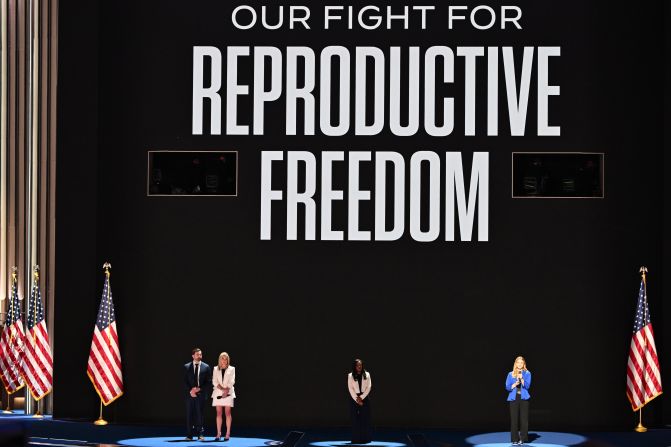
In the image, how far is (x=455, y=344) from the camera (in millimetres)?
17391

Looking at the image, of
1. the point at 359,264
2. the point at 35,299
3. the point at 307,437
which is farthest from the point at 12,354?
the point at 359,264

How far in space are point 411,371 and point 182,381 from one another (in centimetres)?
340

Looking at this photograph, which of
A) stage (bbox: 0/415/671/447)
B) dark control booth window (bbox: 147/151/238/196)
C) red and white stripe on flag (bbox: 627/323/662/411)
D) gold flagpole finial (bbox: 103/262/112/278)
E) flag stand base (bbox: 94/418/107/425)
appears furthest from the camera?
dark control booth window (bbox: 147/151/238/196)

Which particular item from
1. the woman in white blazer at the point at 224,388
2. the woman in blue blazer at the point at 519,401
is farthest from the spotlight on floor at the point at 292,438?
the woman in blue blazer at the point at 519,401

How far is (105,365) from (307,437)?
124 inches

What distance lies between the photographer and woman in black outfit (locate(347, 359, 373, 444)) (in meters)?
15.9

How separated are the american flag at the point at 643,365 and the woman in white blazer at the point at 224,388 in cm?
572

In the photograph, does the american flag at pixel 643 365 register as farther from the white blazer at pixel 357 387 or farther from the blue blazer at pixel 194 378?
the blue blazer at pixel 194 378

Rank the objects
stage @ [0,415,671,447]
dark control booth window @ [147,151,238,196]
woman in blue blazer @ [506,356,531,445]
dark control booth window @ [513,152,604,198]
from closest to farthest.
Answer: stage @ [0,415,671,447], woman in blue blazer @ [506,356,531,445], dark control booth window @ [513,152,604,198], dark control booth window @ [147,151,238,196]

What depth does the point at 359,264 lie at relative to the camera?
17516 mm

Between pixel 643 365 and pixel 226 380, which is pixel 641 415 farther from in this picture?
pixel 226 380

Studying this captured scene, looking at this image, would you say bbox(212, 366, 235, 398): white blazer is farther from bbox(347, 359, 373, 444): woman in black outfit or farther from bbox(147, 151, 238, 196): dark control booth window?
bbox(147, 151, 238, 196): dark control booth window

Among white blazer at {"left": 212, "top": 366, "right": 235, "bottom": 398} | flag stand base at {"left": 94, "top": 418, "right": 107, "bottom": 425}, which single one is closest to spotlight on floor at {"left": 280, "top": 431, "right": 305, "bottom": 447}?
white blazer at {"left": 212, "top": 366, "right": 235, "bottom": 398}

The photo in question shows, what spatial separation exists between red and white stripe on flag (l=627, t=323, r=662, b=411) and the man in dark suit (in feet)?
20.0
